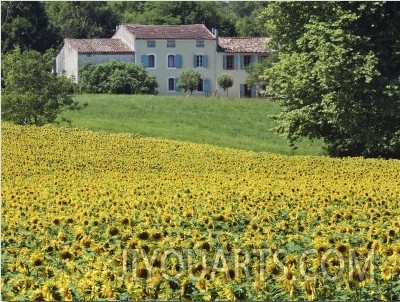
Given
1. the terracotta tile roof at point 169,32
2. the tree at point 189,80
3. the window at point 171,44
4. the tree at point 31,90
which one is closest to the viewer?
the tree at point 31,90

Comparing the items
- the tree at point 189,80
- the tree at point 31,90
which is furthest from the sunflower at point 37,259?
the tree at point 189,80

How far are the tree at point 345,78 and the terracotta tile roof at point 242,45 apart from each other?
36634 mm

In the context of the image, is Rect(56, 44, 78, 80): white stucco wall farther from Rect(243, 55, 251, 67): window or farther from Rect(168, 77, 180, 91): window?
Rect(243, 55, 251, 67): window

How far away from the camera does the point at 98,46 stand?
6481cm

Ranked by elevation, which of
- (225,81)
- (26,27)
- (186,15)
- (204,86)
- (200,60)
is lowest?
(204,86)

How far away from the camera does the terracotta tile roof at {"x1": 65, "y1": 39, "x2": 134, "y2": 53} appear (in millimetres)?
Answer: 63844

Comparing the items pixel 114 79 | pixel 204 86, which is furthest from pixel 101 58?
pixel 204 86

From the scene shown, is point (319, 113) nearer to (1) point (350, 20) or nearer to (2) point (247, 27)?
(1) point (350, 20)

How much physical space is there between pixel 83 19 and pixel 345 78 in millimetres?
55776

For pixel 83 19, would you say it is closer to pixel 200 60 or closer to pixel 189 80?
pixel 200 60

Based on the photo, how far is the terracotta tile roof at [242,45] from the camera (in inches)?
2665

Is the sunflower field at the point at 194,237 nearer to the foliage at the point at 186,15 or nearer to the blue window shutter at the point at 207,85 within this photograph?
the blue window shutter at the point at 207,85

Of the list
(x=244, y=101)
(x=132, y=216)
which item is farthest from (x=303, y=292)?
(x=244, y=101)

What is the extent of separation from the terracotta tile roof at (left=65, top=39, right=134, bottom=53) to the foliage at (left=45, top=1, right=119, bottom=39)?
12.1 metres
